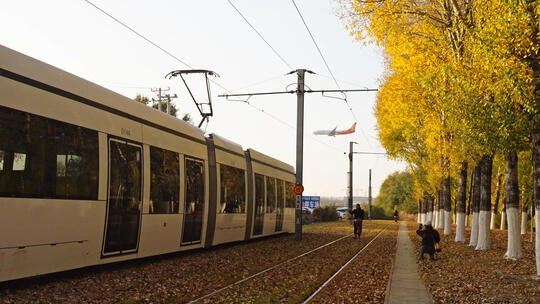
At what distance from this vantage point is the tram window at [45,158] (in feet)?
29.0

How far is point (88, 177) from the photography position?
1087 cm

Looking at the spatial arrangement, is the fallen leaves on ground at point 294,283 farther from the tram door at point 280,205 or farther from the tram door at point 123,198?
the tram door at point 280,205

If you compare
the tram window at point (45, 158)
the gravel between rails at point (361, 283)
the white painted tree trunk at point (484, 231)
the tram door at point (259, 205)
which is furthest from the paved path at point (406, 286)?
the tram door at point (259, 205)

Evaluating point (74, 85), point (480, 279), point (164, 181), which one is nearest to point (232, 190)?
point (164, 181)

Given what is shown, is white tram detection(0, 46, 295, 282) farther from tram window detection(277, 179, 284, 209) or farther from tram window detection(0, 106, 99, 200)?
tram window detection(277, 179, 284, 209)

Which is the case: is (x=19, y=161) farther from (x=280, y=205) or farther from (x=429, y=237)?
(x=280, y=205)

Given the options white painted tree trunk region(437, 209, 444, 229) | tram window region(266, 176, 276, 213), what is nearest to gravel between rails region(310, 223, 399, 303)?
tram window region(266, 176, 276, 213)

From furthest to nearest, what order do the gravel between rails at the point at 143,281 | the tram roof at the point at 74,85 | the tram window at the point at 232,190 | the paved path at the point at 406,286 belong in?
1. the tram window at the point at 232,190
2. the paved path at the point at 406,286
3. the gravel between rails at the point at 143,281
4. the tram roof at the point at 74,85

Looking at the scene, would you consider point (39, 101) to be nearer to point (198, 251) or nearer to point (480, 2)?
point (198, 251)

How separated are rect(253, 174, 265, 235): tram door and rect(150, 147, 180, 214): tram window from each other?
8.10 metres

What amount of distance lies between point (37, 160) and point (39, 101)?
1017 millimetres

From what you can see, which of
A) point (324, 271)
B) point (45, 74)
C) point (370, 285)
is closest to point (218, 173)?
point (324, 271)

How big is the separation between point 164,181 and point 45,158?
4.81 m

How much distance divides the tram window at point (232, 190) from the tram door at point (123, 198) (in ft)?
19.4
